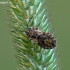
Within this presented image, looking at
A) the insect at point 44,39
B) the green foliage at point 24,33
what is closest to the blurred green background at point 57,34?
the insect at point 44,39

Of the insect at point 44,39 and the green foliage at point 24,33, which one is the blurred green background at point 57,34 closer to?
the insect at point 44,39

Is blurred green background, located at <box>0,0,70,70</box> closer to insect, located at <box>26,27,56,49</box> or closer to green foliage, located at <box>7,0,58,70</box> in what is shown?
insect, located at <box>26,27,56,49</box>

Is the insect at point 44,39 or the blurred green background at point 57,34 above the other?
the blurred green background at point 57,34

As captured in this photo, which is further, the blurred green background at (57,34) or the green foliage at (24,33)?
the blurred green background at (57,34)

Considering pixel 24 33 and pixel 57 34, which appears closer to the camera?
pixel 24 33

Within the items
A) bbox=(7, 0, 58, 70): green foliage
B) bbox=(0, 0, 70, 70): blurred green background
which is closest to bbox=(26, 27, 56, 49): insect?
bbox=(7, 0, 58, 70): green foliage

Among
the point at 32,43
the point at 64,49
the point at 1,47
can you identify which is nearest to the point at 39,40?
the point at 32,43

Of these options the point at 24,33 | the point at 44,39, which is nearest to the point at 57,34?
the point at 44,39

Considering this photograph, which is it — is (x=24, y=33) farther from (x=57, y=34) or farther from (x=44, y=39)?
(x=57, y=34)
